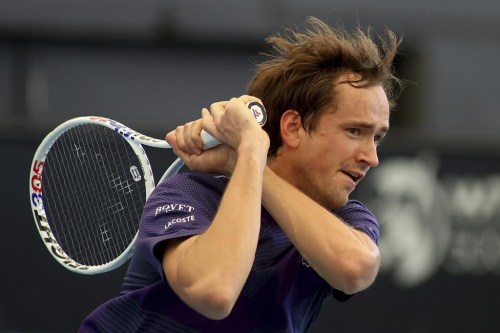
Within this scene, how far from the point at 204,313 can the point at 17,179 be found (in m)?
4.89

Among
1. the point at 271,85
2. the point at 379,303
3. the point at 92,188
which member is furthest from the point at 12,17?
the point at 271,85

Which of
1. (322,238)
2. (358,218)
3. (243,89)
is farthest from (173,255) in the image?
(243,89)

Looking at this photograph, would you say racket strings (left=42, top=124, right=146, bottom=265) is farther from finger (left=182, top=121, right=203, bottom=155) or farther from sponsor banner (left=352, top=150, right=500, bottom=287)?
sponsor banner (left=352, top=150, right=500, bottom=287)

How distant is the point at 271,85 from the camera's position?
439cm

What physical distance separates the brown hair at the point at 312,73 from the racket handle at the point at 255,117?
216 millimetres

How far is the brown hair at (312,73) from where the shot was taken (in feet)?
14.0

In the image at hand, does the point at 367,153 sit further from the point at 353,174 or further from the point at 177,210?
the point at 177,210

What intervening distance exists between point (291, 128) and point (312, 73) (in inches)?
8.2

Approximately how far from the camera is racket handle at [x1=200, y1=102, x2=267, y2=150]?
4078 millimetres

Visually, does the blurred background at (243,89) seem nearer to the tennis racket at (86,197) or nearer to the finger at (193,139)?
the tennis racket at (86,197)

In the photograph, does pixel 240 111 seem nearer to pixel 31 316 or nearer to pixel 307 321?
pixel 307 321

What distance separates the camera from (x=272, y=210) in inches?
Answer: 159

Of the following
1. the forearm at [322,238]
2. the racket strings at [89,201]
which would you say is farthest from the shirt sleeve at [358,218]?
the racket strings at [89,201]

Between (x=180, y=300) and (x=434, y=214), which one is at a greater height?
(x=180, y=300)
